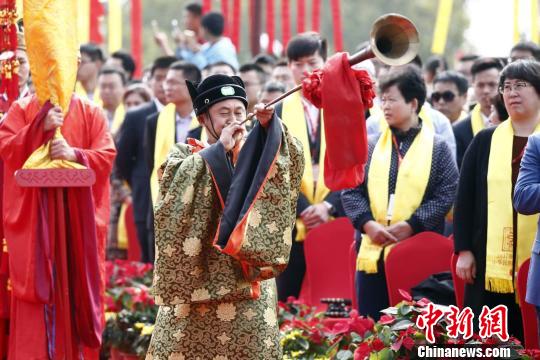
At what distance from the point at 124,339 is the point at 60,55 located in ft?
6.97

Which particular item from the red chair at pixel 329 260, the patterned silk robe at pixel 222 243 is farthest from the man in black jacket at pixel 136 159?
the patterned silk robe at pixel 222 243

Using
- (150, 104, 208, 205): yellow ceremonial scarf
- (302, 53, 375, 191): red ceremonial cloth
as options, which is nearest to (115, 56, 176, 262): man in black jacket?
(150, 104, 208, 205): yellow ceremonial scarf

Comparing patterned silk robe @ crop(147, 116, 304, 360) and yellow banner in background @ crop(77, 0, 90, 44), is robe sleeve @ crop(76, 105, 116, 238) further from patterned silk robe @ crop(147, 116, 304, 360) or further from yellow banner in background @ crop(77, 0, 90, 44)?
yellow banner in background @ crop(77, 0, 90, 44)

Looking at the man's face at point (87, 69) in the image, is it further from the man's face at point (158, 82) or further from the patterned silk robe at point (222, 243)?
the patterned silk robe at point (222, 243)

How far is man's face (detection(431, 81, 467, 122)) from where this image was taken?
360 inches

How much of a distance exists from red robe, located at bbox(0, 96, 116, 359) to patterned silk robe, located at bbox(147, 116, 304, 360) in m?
1.69

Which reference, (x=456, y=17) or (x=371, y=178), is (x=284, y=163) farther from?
(x=456, y=17)

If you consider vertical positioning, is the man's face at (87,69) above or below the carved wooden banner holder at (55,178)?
above

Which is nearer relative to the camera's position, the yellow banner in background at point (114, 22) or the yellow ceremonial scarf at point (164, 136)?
the yellow ceremonial scarf at point (164, 136)

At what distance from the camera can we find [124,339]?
26.1 ft

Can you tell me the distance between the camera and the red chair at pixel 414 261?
693 cm

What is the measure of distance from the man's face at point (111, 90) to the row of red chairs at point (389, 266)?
12.4ft

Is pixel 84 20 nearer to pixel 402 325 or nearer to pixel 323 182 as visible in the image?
pixel 323 182

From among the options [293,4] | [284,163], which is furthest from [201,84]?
[293,4]
